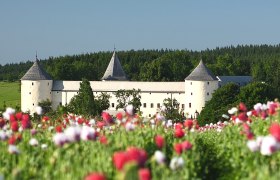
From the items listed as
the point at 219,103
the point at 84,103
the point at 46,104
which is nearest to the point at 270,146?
the point at 219,103

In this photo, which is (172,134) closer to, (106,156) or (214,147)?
(214,147)

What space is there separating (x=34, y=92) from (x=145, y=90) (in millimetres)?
15427

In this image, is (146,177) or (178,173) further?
(178,173)

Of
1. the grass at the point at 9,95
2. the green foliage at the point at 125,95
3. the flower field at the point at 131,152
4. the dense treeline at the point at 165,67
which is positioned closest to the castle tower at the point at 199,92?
the green foliage at the point at 125,95

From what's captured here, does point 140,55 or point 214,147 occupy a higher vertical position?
point 140,55

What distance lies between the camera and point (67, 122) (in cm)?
1105

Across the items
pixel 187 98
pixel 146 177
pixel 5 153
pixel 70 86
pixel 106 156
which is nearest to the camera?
pixel 146 177

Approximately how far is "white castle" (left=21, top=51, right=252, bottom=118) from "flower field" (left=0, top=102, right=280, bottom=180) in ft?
209

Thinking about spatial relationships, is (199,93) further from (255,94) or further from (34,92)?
(255,94)

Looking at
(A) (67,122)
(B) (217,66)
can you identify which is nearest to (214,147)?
Answer: (A) (67,122)

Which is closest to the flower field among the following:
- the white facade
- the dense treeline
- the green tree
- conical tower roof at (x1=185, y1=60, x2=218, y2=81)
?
conical tower roof at (x1=185, y1=60, x2=218, y2=81)

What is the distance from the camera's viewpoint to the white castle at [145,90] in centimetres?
7631

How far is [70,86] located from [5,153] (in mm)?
75727

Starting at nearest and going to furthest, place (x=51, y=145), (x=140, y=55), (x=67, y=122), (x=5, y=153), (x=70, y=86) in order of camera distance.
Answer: (x=5, y=153) < (x=51, y=145) < (x=67, y=122) < (x=70, y=86) < (x=140, y=55)
